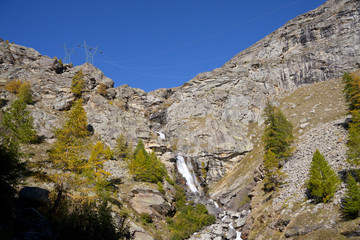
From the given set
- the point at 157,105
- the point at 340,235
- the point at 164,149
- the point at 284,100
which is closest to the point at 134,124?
the point at 164,149

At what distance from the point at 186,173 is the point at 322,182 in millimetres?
42188

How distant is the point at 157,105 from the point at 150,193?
67.9m

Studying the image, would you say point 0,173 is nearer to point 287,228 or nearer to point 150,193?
point 287,228

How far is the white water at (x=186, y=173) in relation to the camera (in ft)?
188

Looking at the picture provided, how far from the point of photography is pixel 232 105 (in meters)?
83.9

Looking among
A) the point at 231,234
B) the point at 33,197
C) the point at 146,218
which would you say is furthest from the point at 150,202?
the point at 33,197

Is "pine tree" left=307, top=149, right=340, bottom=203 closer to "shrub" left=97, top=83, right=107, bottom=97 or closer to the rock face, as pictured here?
the rock face

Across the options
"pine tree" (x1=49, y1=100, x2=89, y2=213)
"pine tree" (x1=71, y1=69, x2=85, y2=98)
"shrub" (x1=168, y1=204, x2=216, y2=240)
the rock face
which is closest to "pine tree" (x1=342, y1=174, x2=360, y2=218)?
"shrub" (x1=168, y1=204, x2=216, y2=240)

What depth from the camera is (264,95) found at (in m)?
86.8

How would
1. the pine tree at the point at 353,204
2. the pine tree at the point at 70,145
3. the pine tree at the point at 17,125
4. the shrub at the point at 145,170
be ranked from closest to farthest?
the pine tree at the point at 353,204, the pine tree at the point at 70,145, the pine tree at the point at 17,125, the shrub at the point at 145,170

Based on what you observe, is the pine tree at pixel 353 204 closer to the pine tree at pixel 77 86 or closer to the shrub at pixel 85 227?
the shrub at pixel 85 227

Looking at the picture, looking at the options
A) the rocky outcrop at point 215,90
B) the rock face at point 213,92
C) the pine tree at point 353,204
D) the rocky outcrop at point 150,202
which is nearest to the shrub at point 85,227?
the pine tree at point 353,204

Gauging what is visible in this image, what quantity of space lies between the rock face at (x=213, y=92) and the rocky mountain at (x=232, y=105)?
35 centimetres

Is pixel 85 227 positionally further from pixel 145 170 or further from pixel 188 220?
pixel 145 170
